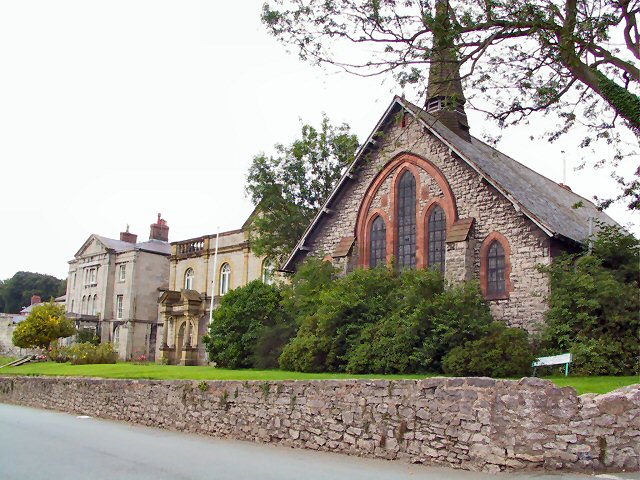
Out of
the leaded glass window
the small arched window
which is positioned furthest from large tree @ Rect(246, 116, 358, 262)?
the leaded glass window

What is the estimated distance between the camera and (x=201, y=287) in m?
43.5

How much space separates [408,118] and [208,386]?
1423cm

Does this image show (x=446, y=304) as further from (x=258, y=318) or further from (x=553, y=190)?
(x=553, y=190)

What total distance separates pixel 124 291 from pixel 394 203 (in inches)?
1293

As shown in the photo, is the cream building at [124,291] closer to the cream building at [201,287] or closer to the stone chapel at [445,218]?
the cream building at [201,287]

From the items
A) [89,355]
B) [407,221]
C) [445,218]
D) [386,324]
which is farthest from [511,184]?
[89,355]

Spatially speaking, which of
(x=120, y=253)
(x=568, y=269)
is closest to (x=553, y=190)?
(x=568, y=269)

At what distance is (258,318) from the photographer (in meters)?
26.0

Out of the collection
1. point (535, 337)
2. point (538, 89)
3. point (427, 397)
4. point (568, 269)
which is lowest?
point (427, 397)

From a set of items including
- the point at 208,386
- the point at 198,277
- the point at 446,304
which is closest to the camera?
the point at 208,386

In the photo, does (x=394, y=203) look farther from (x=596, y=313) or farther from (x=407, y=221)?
Answer: (x=596, y=313)

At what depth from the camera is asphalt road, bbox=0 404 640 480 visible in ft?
33.9

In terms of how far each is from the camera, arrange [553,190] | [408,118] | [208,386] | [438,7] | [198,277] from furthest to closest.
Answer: [198,277]
[553,190]
[408,118]
[208,386]
[438,7]

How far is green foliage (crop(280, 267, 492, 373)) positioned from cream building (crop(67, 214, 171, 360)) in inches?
1231
